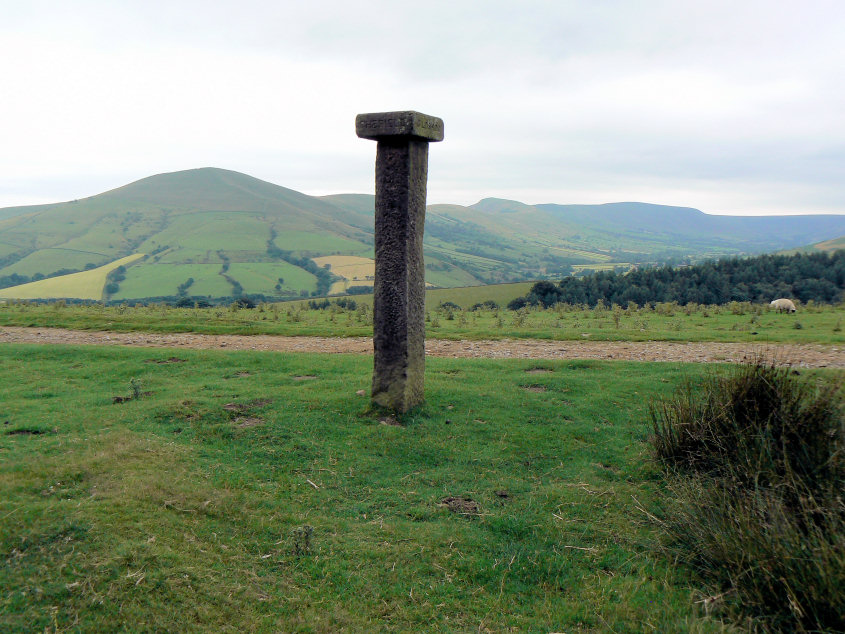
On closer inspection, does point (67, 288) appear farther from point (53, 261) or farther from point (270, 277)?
point (53, 261)

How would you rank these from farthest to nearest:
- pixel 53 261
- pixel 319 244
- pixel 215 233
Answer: pixel 215 233 → pixel 319 244 → pixel 53 261

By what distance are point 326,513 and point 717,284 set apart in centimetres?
4070

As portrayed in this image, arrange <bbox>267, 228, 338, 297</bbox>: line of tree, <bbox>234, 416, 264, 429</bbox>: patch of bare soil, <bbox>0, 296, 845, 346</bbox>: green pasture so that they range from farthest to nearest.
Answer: <bbox>267, 228, 338, 297</bbox>: line of tree → <bbox>0, 296, 845, 346</bbox>: green pasture → <bbox>234, 416, 264, 429</bbox>: patch of bare soil

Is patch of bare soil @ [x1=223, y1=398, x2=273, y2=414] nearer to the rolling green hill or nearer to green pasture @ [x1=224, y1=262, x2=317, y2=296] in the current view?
the rolling green hill

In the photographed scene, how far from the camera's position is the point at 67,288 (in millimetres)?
81812

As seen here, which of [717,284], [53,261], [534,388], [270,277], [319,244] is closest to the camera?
[534,388]

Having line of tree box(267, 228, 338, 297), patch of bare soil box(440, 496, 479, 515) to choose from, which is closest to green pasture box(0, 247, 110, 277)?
line of tree box(267, 228, 338, 297)

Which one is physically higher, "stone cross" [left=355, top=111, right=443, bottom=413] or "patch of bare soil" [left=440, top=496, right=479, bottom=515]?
"stone cross" [left=355, top=111, right=443, bottom=413]

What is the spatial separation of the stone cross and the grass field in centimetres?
8078

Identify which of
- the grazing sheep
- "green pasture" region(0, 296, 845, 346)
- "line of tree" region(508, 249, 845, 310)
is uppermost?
"line of tree" region(508, 249, 845, 310)

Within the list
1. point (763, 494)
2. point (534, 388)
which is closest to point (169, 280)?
point (534, 388)

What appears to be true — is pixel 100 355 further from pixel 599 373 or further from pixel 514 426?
pixel 599 373

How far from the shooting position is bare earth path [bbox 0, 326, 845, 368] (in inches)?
627

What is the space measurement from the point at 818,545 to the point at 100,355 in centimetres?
1656
